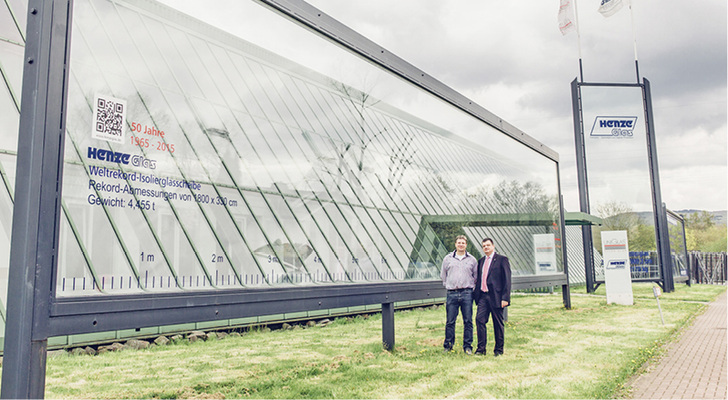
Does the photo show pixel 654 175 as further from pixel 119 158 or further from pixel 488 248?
pixel 119 158

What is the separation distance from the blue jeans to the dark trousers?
12 centimetres

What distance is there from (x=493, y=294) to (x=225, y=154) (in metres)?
4.20

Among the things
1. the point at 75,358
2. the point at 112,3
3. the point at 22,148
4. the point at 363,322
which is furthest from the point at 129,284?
the point at 363,322

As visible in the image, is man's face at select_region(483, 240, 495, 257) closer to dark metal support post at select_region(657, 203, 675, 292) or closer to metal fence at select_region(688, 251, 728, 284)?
dark metal support post at select_region(657, 203, 675, 292)

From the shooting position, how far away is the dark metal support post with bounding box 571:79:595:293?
22.3m

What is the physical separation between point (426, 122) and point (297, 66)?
342 cm

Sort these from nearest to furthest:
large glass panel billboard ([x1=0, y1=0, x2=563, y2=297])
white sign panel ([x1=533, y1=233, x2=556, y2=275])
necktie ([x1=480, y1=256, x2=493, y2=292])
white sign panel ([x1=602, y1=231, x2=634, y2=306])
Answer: large glass panel billboard ([x1=0, y1=0, x2=563, y2=297]) < necktie ([x1=480, y1=256, x2=493, y2=292]) < white sign panel ([x1=533, y1=233, x2=556, y2=275]) < white sign panel ([x1=602, y1=231, x2=634, y2=306])

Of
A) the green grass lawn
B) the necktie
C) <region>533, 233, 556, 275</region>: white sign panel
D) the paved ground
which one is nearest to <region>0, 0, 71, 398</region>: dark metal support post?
the green grass lawn

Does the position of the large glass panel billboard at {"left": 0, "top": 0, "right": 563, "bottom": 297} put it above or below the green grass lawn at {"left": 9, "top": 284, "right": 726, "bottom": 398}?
above

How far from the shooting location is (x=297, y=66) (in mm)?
6191

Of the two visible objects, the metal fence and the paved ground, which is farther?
the metal fence

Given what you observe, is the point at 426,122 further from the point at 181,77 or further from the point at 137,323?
the point at 137,323

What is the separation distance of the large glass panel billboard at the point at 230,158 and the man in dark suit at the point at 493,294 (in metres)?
1.07

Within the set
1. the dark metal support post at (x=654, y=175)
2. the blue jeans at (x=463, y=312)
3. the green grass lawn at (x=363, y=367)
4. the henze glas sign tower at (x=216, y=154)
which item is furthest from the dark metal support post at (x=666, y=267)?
the blue jeans at (x=463, y=312)
